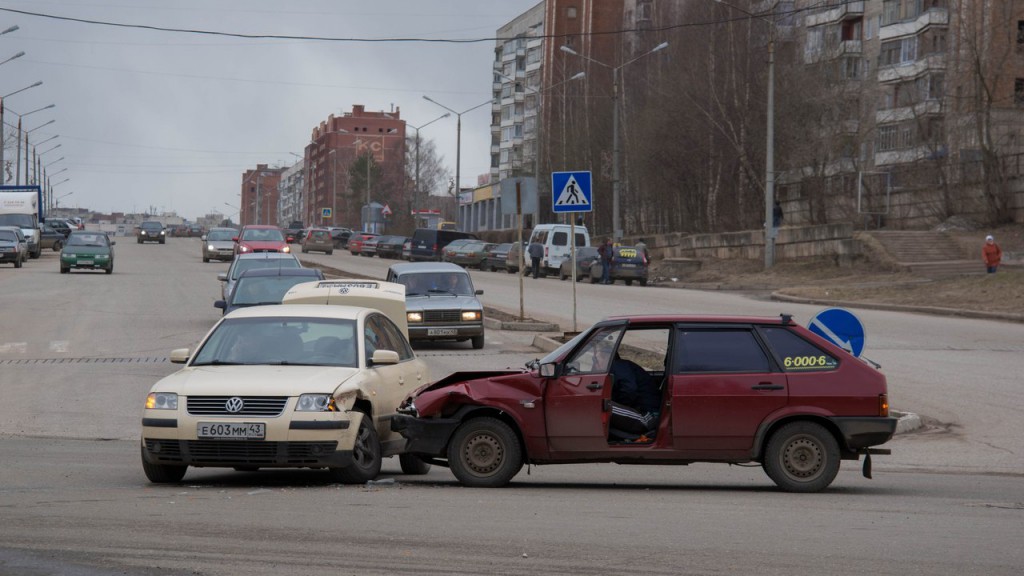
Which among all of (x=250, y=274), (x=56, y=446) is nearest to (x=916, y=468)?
(x=56, y=446)

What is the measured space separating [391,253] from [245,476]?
221 ft

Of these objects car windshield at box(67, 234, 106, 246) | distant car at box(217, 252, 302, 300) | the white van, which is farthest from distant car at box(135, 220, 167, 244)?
distant car at box(217, 252, 302, 300)

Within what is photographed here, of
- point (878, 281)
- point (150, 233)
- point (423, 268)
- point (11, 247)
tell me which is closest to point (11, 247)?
point (11, 247)

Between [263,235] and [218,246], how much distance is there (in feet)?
36.4

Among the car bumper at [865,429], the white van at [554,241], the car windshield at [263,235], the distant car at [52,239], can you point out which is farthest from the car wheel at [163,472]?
the distant car at [52,239]

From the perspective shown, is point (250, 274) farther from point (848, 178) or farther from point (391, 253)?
point (391, 253)

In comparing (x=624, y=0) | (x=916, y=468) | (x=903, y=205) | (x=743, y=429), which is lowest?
(x=916, y=468)

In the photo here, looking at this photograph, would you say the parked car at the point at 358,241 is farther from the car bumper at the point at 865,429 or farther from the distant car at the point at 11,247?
the car bumper at the point at 865,429

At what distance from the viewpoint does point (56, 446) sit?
12.6 metres

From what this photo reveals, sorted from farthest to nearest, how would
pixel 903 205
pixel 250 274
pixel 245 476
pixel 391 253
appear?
pixel 391 253
pixel 903 205
pixel 250 274
pixel 245 476

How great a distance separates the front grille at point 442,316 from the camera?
23.7 m

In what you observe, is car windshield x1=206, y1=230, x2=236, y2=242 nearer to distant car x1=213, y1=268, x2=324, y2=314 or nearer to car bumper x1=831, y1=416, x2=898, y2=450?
distant car x1=213, y1=268, x2=324, y2=314

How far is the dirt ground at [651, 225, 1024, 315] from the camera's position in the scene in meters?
34.2

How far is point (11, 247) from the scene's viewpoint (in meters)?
49.0
